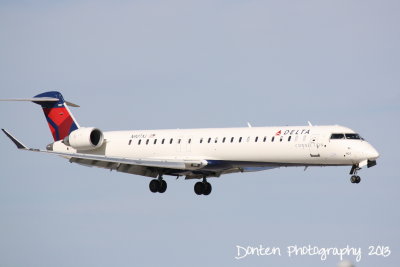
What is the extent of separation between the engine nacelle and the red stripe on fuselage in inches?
77.8

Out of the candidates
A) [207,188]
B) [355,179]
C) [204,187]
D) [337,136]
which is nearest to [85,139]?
[204,187]


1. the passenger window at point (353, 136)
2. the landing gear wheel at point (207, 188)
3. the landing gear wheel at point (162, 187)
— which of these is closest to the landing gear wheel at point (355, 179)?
the passenger window at point (353, 136)

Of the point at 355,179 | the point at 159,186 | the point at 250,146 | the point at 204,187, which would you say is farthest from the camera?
the point at 204,187

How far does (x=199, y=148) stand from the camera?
144ft

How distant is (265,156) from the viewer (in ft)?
134

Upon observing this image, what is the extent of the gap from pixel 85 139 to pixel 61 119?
369cm

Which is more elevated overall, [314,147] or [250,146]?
[250,146]

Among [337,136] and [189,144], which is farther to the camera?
[189,144]

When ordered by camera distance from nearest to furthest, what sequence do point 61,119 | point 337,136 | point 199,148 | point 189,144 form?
point 337,136 → point 199,148 → point 189,144 → point 61,119

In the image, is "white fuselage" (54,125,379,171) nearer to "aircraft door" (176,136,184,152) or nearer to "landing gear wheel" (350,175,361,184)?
"aircraft door" (176,136,184,152)

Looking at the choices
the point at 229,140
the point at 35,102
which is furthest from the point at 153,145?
the point at 35,102

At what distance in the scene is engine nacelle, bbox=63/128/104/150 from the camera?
47.1 meters

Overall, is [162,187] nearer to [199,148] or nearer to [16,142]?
[199,148]

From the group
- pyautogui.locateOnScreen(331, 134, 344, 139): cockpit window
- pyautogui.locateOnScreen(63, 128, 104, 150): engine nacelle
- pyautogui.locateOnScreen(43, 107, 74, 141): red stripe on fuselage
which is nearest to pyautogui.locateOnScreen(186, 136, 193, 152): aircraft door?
pyautogui.locateOnScreen(63, 128, 104, 150): engine nacelle
